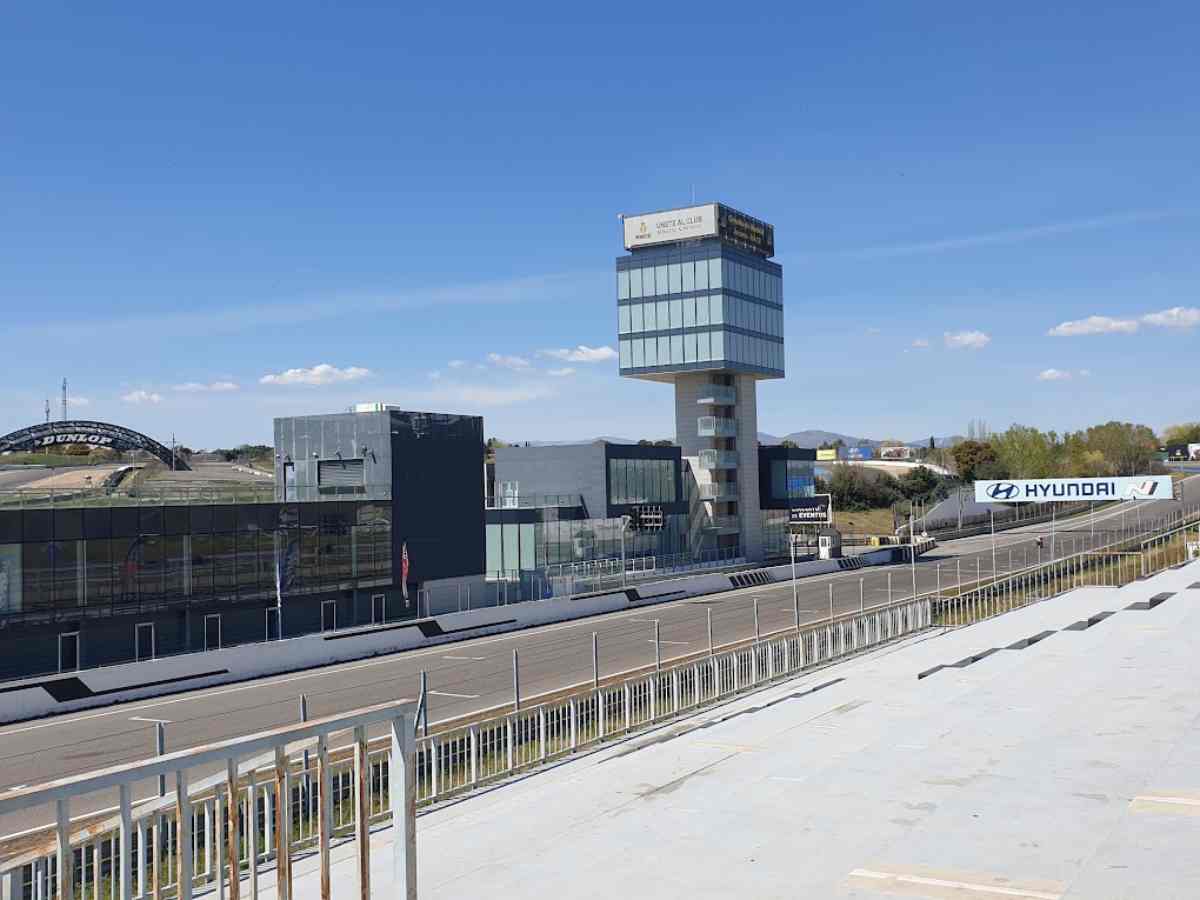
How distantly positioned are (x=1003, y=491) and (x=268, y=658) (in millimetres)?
55252

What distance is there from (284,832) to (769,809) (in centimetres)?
996

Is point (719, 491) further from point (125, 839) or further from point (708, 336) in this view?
point (125, 839)

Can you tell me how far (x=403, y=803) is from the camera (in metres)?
7.73

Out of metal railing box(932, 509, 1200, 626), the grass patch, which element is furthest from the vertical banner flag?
the grass patch

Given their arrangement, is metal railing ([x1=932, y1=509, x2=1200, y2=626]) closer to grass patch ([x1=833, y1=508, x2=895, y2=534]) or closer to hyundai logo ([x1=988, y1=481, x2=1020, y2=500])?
hyundai logo ([x1=988, y1=481, x2=1020, y2=500])

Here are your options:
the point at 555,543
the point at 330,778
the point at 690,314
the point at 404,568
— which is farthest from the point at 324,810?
the point at 690,314

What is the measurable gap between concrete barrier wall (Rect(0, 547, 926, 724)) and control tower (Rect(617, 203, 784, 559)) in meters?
30.8

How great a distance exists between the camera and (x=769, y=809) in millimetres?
15539

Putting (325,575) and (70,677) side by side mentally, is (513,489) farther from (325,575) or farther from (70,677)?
(70,677)

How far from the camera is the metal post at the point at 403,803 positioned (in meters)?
7.69

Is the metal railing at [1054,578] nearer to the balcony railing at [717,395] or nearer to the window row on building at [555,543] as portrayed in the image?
the window row on building at [555,543]

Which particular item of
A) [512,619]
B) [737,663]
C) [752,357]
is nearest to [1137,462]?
[752,357]

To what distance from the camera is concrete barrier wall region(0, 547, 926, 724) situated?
32.3m

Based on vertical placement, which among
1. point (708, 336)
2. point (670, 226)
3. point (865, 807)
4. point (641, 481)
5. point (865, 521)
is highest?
point (670, 226)
